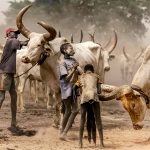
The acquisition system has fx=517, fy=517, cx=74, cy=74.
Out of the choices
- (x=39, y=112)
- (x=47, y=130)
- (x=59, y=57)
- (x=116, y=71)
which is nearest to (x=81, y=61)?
(x=59, y=57)

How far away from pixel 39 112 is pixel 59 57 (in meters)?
4.03

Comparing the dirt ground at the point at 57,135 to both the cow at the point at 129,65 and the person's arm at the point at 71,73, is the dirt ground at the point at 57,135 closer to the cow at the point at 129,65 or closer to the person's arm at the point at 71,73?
the person's arm at the point at 71,73

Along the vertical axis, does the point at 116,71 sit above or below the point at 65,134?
above

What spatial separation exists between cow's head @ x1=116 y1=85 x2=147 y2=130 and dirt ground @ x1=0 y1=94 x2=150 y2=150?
17.9 inches

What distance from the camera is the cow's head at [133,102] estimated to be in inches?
323

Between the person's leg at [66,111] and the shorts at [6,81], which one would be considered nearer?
the person's leg at [66,111]

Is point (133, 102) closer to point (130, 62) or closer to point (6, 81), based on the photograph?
point (6, 81)

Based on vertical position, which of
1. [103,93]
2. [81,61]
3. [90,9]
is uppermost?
[90,9]

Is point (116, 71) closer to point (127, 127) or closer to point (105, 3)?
point (105, 3)

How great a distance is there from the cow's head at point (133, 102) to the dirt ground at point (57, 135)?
0.46m

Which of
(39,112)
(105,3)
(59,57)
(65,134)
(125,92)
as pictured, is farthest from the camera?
(105,3)

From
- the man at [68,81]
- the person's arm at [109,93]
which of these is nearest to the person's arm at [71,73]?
the man at [68,81]

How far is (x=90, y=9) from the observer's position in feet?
134

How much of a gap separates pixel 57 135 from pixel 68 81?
1.44 metres
